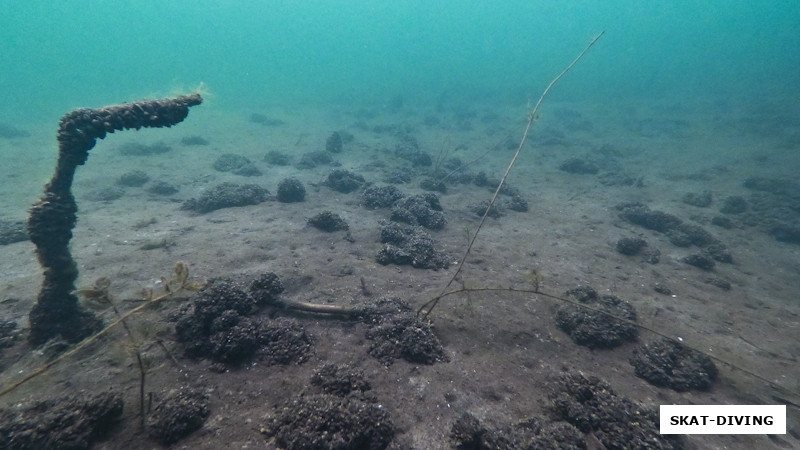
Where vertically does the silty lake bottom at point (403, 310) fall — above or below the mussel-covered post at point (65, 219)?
below

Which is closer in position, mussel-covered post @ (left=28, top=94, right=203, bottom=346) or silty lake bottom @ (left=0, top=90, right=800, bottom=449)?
silty lake bottom @ (left=0, top=90, right=800, bottom=449)

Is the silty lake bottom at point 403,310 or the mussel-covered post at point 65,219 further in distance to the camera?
the mussel-covered post at point 65,219

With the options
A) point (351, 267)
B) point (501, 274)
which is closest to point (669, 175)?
point (501, 274)

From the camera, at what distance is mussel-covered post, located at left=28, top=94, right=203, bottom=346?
19.6 ft

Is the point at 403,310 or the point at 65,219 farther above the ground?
the point at 65,219

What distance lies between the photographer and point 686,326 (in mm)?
8109

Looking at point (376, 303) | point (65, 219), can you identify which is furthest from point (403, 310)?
point (65, 219)

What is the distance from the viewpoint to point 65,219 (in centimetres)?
623

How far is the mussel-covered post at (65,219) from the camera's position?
5980mm

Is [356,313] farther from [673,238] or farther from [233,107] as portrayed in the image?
[233,107]

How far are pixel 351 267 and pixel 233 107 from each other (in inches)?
1908

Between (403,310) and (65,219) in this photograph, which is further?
(403,310)

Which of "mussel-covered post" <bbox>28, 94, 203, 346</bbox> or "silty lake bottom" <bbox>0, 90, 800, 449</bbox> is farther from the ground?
"mussel-covered post" <bbox>28, 94, 203, 346</bbox>

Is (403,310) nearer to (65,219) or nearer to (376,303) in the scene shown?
(376,303)
